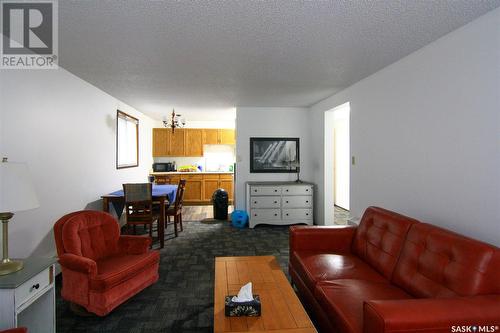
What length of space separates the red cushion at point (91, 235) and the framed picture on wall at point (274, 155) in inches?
136

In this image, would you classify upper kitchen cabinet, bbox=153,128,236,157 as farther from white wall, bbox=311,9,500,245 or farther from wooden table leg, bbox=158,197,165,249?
white wall, bbox=311,9,500,245

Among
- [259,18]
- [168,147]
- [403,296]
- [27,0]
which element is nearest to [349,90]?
[259,18]

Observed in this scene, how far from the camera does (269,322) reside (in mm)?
1636

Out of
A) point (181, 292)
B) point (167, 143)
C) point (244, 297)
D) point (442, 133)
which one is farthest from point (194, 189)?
point (442, 133)

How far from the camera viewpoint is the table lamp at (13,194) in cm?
171

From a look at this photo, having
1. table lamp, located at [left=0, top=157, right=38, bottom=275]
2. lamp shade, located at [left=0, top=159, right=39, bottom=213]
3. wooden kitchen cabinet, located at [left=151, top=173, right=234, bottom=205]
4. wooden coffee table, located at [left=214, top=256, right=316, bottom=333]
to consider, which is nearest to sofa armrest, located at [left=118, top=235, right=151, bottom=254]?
wooden coffee table, located at [left=214, top=256, right=316, bottom=333]

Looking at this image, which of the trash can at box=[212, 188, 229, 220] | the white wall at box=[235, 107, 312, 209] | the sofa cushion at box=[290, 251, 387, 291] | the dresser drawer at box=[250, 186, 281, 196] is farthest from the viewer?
the trash can at box=[212, 188, 229, 220]

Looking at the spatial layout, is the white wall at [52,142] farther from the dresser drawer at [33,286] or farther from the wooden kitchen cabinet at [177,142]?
the wooden kitchen cabinet at [177,142]

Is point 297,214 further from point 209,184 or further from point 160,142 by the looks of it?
point 160,142

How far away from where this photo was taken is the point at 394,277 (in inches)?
83.4

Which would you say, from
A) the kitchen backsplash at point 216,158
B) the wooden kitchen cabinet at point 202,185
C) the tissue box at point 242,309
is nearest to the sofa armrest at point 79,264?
the tissue box at point 242,309

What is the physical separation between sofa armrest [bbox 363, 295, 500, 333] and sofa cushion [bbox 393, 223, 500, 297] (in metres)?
0.17

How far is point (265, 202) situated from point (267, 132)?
5.00 ft

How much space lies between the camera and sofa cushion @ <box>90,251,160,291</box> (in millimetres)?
2252
